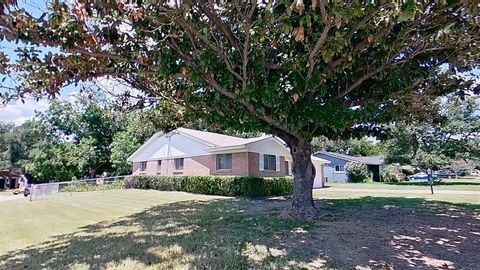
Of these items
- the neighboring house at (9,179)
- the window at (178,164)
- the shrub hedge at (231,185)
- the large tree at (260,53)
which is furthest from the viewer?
the neighboring house at (9,179)

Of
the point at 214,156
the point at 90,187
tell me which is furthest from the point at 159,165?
the point at 214,156

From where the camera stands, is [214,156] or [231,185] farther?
[214,156]

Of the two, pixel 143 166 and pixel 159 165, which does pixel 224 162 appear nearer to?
pixel 159 165

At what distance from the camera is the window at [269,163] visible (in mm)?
23109

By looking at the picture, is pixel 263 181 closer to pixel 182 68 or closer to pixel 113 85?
pixel 113 85

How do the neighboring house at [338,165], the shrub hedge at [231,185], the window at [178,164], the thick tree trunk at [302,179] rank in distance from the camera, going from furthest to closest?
the neighboring house at [338,165] → the window at [178,164] → the shrub hedge at [231,185] → the thick tree trunk at [302,179]

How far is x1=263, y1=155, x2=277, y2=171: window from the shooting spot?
23.1 meters

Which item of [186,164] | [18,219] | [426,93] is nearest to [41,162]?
[186,164]

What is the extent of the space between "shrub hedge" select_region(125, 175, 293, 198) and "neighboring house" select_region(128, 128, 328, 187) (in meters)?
1.75

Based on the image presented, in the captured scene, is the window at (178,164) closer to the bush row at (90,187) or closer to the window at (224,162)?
the window at (224,162)

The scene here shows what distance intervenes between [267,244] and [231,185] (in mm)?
12663

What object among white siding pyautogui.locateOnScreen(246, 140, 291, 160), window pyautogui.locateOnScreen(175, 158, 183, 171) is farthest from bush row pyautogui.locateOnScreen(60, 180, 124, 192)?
white siding pyautogui.locateOnScreen(246, 140, 291, 160)

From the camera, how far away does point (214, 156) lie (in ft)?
76.2

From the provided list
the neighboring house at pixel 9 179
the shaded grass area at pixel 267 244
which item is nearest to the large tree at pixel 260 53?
the shaded grass area at pixel 267 244
